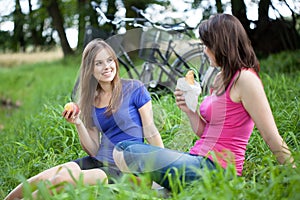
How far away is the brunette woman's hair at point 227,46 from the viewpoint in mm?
1830

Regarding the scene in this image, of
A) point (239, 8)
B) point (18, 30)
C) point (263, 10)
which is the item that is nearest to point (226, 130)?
point (239, 8)

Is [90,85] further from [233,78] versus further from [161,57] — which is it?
[161,57]

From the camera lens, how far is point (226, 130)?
73.2 inches

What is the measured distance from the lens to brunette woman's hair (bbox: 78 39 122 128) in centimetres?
227

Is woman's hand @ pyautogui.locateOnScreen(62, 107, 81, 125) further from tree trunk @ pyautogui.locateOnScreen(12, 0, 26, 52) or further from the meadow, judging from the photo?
tree trunk @ pyautogui.locateOnScreen(12, 0, 26, 52)

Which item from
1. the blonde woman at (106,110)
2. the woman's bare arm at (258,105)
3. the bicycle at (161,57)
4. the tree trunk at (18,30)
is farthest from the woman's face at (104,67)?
the tree trunk at (18,30)

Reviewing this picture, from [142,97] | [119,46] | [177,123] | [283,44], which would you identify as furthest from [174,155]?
[283,44]

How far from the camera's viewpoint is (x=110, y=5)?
5363 mm

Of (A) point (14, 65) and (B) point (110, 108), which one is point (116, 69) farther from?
(A) point (14, 65)

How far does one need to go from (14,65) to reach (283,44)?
7.18 m

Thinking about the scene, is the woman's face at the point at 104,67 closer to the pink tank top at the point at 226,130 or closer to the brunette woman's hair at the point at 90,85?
the brunette woman's hair at the point at 90,85

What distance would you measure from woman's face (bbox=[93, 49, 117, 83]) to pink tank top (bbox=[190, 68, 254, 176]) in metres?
0.56

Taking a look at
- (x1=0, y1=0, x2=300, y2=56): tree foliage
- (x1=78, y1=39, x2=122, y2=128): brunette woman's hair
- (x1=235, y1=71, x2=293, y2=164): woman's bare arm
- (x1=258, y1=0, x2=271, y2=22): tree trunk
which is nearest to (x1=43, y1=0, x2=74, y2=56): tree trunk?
(x1=0, y1=0, x2=300, y2=56): tree foliage

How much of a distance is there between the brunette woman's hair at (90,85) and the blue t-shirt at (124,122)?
0.03 m
